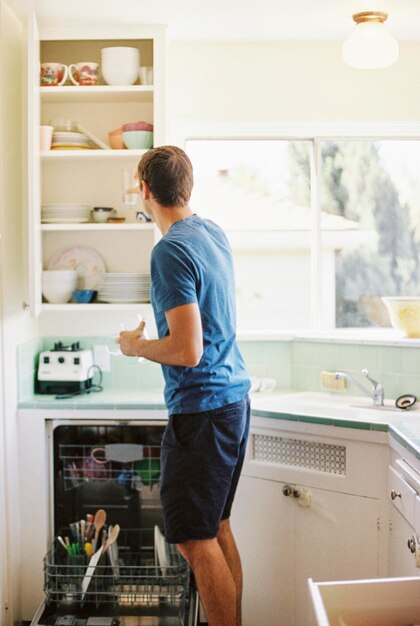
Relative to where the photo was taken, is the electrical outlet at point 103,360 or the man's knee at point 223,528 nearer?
the man's knee at point 223,528

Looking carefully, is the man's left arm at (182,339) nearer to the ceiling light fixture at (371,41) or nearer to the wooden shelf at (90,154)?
the wooden shelf at (90,154)

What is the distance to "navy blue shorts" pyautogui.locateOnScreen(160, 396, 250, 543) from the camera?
253 centimetres

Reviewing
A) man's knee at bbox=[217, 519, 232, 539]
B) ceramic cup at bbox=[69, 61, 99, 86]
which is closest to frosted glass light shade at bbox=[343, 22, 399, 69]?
ceramic cup at bbox=[69, 61, 99, 86]

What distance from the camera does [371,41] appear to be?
3.15m

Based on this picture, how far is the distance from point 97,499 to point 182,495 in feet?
3.06

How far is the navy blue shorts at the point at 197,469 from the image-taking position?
99.5 inches

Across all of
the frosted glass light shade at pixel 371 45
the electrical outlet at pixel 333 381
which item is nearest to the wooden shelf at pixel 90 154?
the frosted glass light shade at pixel 371 45

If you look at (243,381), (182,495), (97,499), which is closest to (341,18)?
(243,381)

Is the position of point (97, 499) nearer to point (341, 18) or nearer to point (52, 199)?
point (52, 199)

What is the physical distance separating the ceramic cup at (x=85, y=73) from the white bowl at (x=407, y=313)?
1.54 metres

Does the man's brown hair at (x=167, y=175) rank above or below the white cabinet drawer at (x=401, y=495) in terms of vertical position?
above

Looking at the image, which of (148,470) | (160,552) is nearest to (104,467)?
(148,470)

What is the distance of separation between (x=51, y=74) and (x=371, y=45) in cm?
129

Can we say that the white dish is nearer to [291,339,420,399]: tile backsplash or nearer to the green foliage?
[291,339,420,399]: tile backsplash
